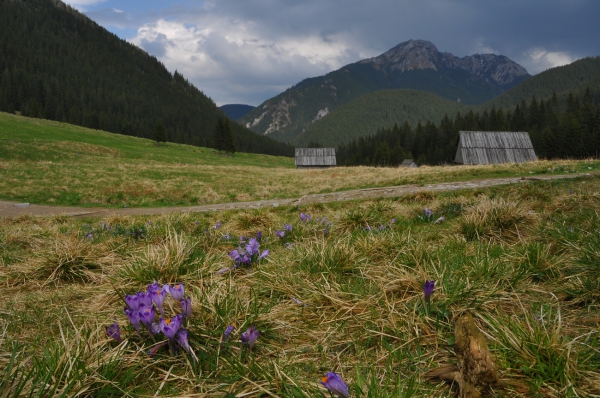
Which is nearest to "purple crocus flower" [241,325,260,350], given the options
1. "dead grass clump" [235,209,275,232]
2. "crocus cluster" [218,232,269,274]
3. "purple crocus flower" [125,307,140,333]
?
"purple crocus flower" [125,307,140,333]

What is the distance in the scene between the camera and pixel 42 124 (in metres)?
64.0

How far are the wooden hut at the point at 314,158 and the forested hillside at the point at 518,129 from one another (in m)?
23.3

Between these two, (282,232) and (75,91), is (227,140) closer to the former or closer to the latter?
(282,232)

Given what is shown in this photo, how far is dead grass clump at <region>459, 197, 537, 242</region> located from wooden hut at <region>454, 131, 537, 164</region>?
162ft

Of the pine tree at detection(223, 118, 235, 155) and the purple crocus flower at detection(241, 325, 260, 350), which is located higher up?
the pine tree at detection(223, 118, 235, 155)

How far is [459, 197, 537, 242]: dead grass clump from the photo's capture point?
4676 millimetres

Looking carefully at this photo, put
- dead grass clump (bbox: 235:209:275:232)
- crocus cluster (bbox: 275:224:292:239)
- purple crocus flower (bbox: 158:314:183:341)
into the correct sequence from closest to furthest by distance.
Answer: purple crocus flower (bbox: 158:314:183:341) → crocus cluster (bbox: 275:224:292:239) → dead grass clump (bbox: 235:209:275:232)

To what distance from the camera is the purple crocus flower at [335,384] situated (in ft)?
4.41

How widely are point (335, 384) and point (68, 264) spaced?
371 centimetres

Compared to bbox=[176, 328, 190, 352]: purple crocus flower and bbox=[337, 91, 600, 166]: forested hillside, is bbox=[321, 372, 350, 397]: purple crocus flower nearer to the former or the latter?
bbox=[176, 328, 190, 352]: purple crocus flower

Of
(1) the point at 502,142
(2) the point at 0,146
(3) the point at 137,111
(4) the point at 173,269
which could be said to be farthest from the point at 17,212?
(3) the point at 137,111

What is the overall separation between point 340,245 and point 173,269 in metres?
1.80

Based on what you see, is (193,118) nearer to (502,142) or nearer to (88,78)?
(88,78)

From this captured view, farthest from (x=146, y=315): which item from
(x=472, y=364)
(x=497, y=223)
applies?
(x=497, y=223)
